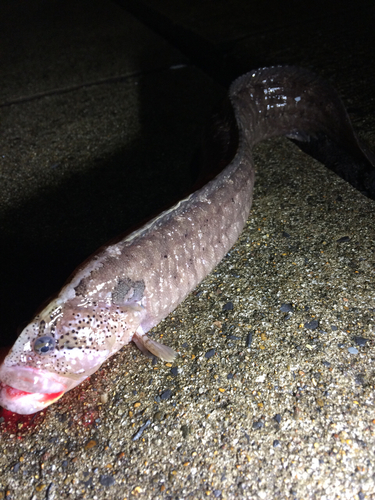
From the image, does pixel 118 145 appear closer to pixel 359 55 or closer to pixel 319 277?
pixel 319 277

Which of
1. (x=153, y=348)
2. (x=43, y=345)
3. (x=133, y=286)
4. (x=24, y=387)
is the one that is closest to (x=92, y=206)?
(x=133, y=286)

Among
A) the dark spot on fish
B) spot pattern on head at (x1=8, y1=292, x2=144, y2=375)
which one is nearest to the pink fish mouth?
spot pattern on head at (x1=8, y1=292, x2=144, y2=375)

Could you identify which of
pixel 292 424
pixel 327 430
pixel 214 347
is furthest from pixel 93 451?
pixel 327 430

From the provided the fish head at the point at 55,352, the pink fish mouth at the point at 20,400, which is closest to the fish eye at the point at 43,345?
the fish head at the point at 55,352

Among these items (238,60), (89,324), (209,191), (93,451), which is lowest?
(93,451)

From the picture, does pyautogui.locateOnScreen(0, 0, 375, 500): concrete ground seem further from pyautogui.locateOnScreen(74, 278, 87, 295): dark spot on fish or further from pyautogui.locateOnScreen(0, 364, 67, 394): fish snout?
pyautogui.locateOnScreen(74, 278, 87, 295): dark spot on fish
